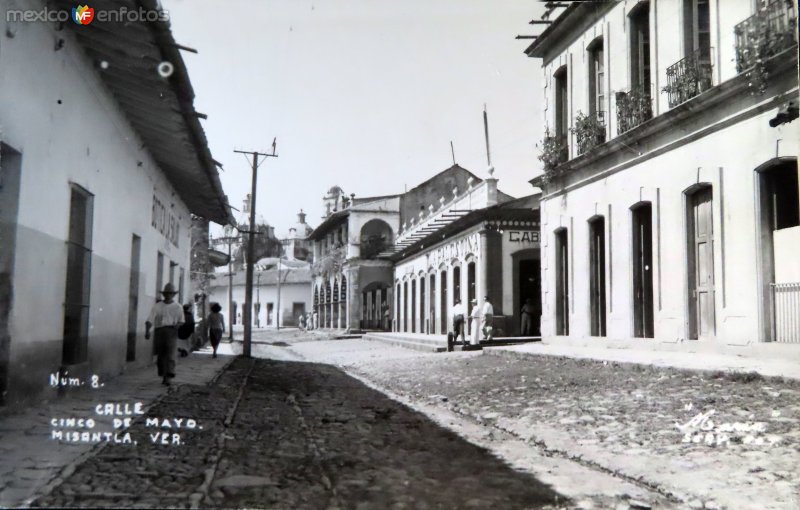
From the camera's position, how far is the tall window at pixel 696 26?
10930mm

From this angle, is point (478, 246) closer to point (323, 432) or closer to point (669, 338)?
point (669, 338)

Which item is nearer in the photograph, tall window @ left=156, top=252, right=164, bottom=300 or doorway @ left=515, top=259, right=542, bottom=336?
tall window @ left=156, top=252, right=164, bottom=300

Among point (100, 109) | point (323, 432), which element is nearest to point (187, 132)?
point (100, 109)

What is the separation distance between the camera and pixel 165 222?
14445 millimetres

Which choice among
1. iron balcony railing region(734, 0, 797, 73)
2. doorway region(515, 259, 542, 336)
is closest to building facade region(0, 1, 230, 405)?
iron balcony railing region(734, 0, 797, 73)

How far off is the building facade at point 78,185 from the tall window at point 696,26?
7.41m

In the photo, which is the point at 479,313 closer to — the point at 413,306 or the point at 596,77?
the point at 596,77

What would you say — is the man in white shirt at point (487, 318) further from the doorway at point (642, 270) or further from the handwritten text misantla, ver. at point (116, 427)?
the handwritten text misantla, ver. at point (116, 427)

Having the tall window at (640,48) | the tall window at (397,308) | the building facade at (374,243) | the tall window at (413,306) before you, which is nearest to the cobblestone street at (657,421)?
the tall window at (640,48)

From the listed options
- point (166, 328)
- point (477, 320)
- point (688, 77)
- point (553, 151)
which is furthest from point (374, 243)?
point (166, 328)

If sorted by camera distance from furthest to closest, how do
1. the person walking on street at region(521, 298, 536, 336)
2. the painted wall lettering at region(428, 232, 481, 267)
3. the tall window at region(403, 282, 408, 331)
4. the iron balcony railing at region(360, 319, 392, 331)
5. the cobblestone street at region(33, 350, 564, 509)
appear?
the iron balcony railing at region(360, 319, 392, 331) → the tall window at region(403, 282, 408, 331) → the painted wall lettering at region(428, 232, 481, 267) → the person walking on street at region(521, 298, 536, 336) → the cobblestone street at region(33, 350, 564, 509)

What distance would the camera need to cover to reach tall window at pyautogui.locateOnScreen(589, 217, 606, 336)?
45.0 feet

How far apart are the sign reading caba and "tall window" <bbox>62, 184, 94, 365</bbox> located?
176 inches

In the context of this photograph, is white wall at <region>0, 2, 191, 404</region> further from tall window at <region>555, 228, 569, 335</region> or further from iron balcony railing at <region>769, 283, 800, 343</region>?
tall window at <region>555, 228, 569, 335</region>
